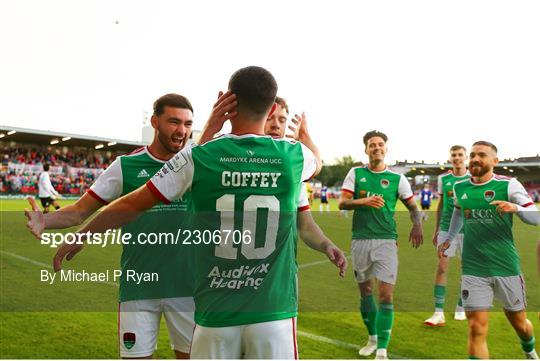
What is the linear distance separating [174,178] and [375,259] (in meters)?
4.37

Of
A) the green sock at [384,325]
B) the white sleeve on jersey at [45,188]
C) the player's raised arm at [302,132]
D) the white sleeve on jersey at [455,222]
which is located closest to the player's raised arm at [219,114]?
the player's raised arm at [302,132]

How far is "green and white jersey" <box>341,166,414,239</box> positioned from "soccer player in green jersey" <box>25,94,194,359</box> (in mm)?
3341

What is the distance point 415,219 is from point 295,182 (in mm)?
4027

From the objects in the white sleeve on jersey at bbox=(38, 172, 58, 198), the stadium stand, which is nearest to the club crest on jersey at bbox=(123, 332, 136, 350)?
the white sleeve on jersey at bbox=(38, 172, 58, 198)

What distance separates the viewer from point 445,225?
8688mm

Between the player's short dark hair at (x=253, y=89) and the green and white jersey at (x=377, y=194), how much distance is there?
4.27m

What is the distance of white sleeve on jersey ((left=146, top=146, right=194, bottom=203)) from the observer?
7.64 ft

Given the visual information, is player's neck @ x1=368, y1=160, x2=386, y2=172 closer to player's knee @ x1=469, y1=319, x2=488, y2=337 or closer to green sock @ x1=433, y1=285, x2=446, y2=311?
green sock @ x1=433, y1=285, x2=446, y2=311

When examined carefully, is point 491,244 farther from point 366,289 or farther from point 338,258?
point 338,258

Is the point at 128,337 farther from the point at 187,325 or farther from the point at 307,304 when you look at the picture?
the point at 307,304

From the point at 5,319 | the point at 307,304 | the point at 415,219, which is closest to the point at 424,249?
the point at 307,304

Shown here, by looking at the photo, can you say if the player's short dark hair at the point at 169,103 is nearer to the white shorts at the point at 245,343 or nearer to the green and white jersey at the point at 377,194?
the white shorts at the point at 245,343

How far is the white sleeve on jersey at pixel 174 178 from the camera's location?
2330mm

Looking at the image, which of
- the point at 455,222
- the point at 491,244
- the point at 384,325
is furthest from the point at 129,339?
the point at 455,222
